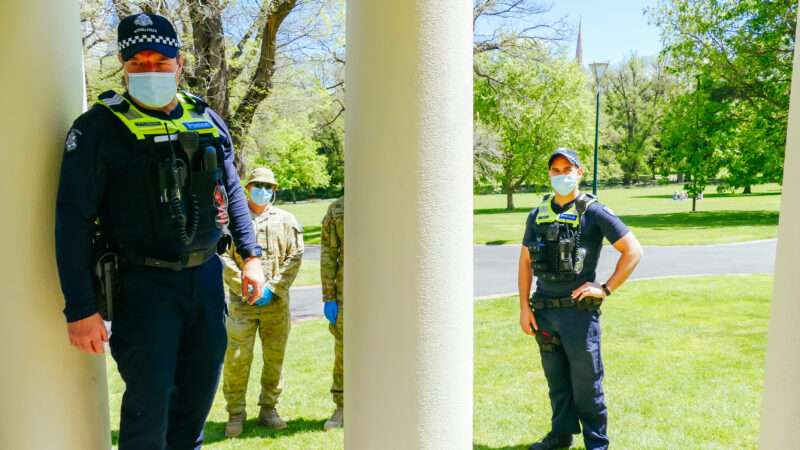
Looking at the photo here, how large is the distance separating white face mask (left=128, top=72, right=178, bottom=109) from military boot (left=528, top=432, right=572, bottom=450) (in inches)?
154

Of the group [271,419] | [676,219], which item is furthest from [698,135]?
[271,419]

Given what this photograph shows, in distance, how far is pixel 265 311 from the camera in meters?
6.11

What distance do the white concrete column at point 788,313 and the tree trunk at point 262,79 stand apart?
39.1 feet

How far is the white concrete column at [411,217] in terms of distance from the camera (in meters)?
2.67

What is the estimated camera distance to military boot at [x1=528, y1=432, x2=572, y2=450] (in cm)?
544

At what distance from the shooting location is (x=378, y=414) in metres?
2.88

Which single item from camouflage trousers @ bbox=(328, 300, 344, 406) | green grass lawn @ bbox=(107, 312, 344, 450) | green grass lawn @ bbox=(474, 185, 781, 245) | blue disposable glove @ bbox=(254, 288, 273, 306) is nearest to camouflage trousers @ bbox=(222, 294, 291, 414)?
blue disposable glove @ bbox=(254, 288, 273, 306)

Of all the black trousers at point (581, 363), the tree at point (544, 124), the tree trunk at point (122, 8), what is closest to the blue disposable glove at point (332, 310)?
the black trousers at point (581, 363)

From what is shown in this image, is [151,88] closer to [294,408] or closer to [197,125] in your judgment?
[197,125]

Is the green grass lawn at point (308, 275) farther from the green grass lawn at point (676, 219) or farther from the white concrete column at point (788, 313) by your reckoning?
the white concrete column at point (788, 313)

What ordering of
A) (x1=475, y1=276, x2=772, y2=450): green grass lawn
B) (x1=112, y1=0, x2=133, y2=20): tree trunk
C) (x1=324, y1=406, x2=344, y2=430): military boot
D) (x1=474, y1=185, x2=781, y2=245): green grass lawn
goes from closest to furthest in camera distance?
1. (x1=324, y1=406, x2=344, y2=430): military boot
2. (x1=475, y1=276, x2=772, y2=450): green grass lawn
3. (x1=112, y1=0, x2=133, y2=20): tree trunk
4. (x1=474, y1=185, x2=781, y2=245): green grass lawn

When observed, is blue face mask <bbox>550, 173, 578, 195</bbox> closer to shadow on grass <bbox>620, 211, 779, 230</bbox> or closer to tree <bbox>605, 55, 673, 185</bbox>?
shadow on grass <bbox>620, 211, 779, 230</bbox>

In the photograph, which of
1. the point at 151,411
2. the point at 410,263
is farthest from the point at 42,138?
A: the point at 410,263

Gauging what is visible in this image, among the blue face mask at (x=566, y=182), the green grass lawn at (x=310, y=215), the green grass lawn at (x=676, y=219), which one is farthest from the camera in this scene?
the green grass lawn at (x=310, y=215)
